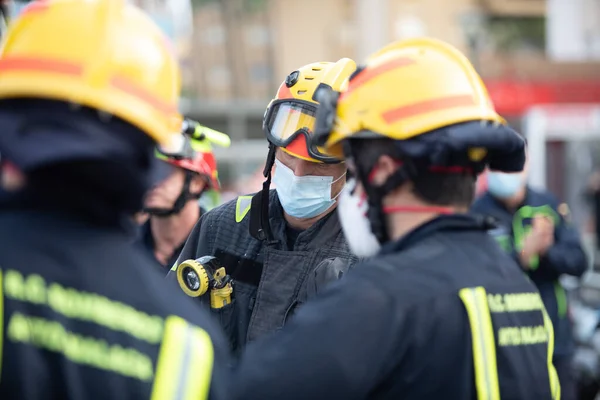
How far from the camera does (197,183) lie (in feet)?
15.0

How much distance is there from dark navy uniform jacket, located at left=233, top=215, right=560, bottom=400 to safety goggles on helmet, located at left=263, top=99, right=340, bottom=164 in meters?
1.30

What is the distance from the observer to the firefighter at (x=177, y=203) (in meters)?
4.39

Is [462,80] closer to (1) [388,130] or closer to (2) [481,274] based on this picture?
(1) [388,130]

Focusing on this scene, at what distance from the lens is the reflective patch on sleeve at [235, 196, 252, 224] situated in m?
3.29

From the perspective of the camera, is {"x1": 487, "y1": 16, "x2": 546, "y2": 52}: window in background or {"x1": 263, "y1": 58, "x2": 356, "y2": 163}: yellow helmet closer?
{"x1": 263, "y1": 58, "x2": 356, "y2": 163}: yellow helmet

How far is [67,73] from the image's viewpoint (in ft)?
4.98

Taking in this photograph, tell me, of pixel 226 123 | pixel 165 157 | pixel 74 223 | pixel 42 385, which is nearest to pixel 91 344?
pixel 42 385

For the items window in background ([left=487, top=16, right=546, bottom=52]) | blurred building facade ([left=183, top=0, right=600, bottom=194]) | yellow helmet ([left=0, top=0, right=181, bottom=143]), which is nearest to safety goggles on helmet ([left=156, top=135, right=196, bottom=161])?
yellow helmet ([left=0, top=0, right=181, bottom=143])

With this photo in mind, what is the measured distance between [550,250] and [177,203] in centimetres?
275

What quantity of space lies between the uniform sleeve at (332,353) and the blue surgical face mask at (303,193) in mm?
1437

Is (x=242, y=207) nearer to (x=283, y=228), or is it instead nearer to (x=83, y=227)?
(x=283, y=228)

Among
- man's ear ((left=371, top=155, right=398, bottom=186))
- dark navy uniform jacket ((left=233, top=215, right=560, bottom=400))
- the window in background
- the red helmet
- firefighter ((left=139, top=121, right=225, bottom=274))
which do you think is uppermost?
man's ear ((left=371, top=155, right=398, bottom=186))

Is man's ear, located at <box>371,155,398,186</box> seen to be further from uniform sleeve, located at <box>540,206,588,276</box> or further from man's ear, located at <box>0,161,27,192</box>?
uniform sleeve, located at <box>540,206,588,276</box>

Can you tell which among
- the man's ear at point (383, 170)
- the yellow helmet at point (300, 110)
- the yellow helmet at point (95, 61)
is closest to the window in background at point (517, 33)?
the yellow helmet at point (300, 110)
